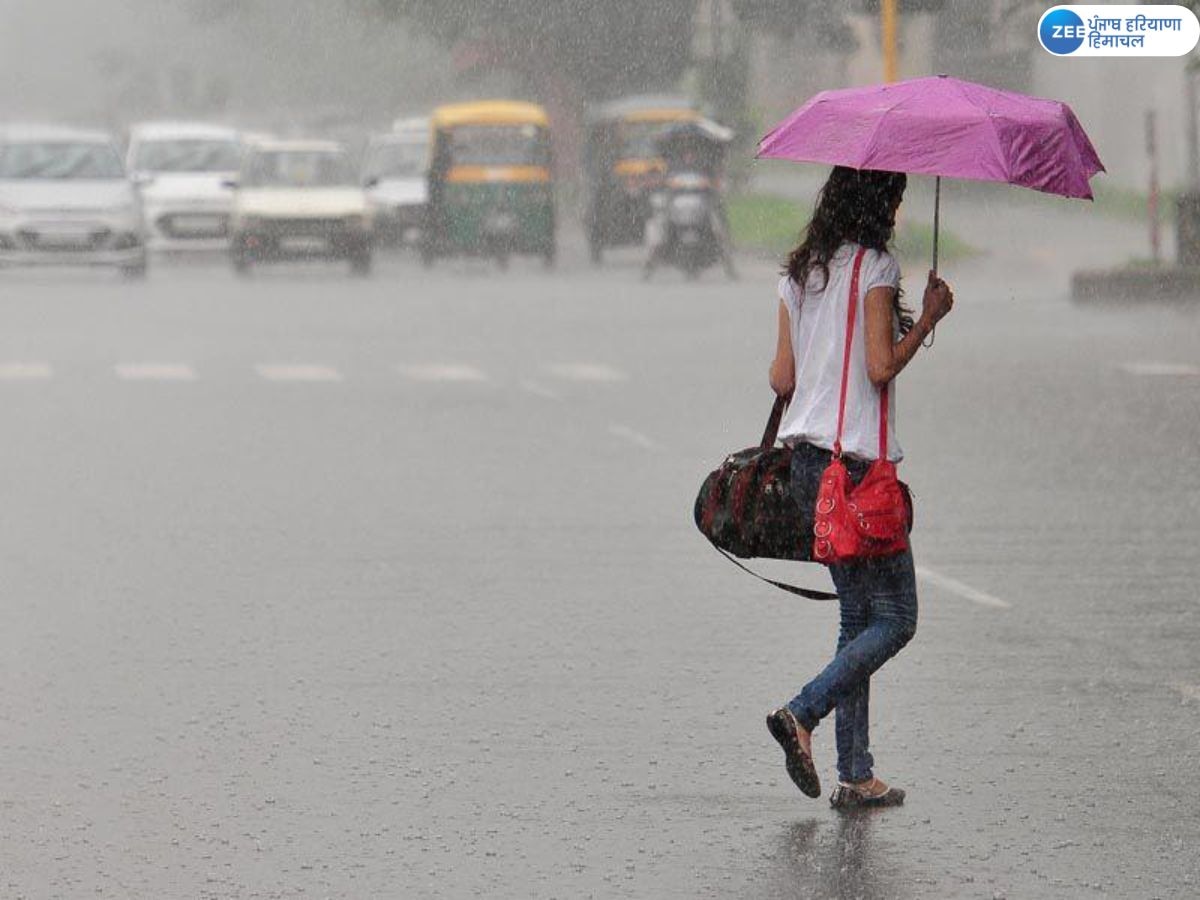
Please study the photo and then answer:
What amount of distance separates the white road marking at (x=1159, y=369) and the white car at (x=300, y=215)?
18.3 meters

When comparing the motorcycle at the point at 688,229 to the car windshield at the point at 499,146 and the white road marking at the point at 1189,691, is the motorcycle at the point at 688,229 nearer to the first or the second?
the car windshield at the point at 499,146

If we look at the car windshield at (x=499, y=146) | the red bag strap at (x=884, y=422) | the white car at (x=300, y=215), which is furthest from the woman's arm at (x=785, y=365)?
the car windshield at (x=499, y=146)

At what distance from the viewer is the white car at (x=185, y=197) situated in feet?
143

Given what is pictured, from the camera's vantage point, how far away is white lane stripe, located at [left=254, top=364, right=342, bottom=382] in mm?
21047

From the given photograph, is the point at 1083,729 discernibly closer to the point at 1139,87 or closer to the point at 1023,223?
the point at 1023,223

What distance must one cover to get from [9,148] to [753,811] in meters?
32.6

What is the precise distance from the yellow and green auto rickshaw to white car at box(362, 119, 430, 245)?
596 millimetres

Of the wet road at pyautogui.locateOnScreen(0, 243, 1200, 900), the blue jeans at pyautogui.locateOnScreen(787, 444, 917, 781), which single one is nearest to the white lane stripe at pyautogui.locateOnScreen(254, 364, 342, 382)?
the wet road at pyautogui.locateOnScreen(0, 243, 1200, 900)

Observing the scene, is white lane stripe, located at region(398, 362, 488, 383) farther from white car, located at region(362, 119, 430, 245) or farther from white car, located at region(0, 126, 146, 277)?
white car, located at region(362, 119, 430, 245)

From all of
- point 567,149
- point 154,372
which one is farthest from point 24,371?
point 567,149

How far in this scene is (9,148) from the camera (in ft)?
→ 126

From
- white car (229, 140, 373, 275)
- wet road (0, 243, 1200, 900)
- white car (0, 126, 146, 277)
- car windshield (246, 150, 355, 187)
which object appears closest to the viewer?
wet road (0, 243, 1200, 900)

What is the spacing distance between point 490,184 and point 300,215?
11.9 feet

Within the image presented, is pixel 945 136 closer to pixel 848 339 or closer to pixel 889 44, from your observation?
pixel 848 339
